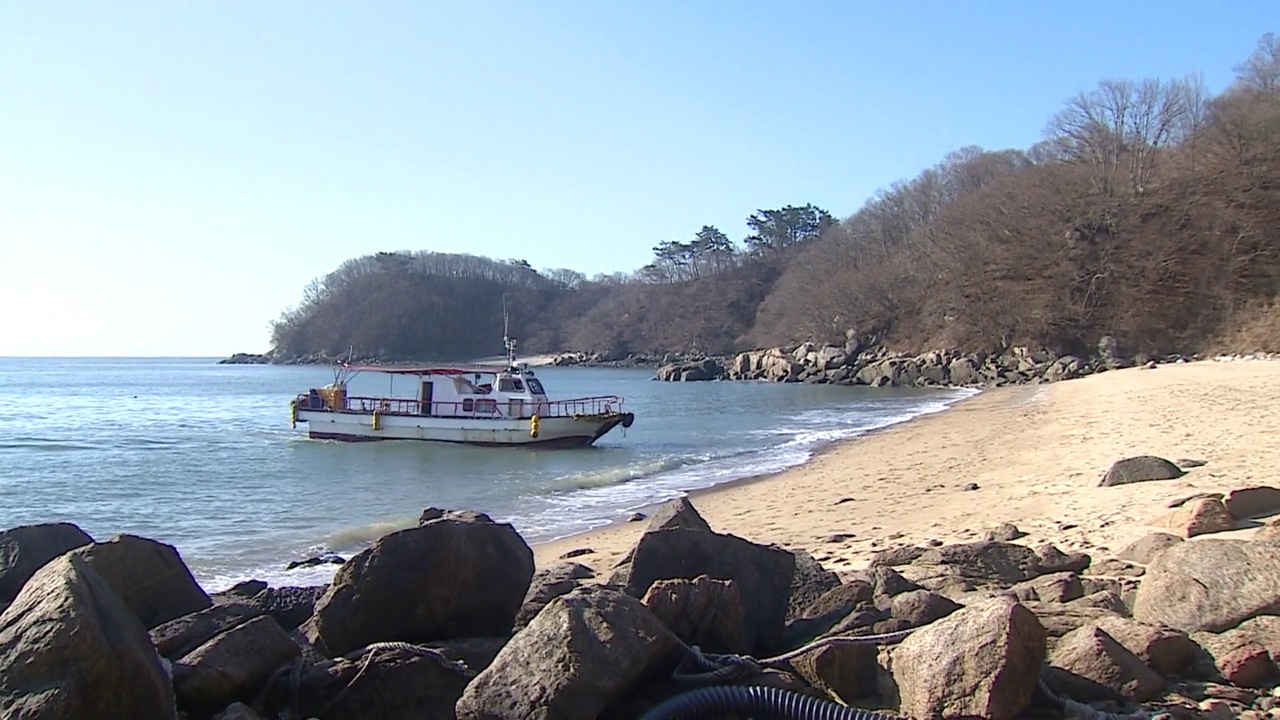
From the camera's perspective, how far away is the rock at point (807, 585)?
18.2ft

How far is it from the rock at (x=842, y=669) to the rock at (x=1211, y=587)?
1.72 meters

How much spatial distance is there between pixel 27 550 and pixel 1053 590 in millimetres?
6251

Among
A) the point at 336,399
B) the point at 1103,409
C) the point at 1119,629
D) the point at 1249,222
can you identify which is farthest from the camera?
the point at 1249,222

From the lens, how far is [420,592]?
480cm

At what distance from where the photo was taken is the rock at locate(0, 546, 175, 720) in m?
3.46

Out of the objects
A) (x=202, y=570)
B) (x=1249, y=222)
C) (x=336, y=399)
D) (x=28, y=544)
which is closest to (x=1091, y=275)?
(x=1249, y=222)

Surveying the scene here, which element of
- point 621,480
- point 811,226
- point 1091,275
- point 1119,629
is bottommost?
point 621,480

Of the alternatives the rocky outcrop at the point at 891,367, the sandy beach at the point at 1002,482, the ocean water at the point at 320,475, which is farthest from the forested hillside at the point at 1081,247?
the sandy beach at the point at 1002,482

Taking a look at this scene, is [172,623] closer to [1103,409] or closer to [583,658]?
[583,658]

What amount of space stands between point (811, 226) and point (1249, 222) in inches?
2815

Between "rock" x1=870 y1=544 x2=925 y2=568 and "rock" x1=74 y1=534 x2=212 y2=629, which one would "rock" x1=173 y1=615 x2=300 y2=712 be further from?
"rock" x1=870 y1=544 x2=925 y2=568

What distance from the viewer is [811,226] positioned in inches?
5148

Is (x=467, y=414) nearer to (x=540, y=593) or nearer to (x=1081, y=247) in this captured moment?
(x=540, y=593)

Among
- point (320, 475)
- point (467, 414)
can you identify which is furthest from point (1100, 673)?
point (467, 414)
